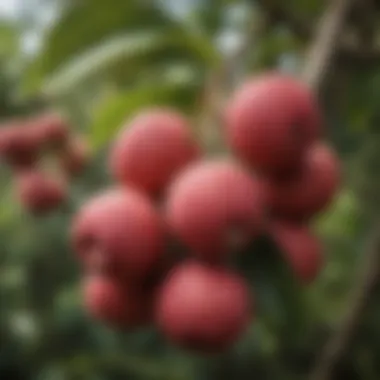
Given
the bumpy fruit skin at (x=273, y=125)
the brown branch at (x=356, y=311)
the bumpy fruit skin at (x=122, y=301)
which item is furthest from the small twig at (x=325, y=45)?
the brown branch at (x=356, y=311)

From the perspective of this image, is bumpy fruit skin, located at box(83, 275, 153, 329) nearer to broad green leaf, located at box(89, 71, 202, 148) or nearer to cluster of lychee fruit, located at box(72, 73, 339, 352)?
cluster of lychee fruit, located at box(72, 73, 339, 352)

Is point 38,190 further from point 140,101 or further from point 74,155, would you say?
point 140,101

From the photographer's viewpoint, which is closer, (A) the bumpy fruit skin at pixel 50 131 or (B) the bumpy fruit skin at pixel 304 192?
(B) the bumpy fruit skin at pixel 304 192

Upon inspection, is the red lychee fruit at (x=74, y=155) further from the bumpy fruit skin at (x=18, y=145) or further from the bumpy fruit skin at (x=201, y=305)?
the bumpy fruit skin at (x=201, y=305)

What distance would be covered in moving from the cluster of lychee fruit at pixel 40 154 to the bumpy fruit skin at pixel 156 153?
0.18 metres

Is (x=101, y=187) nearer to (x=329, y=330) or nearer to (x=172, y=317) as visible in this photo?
(x=329, y=330)

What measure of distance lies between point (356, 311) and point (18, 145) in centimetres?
23

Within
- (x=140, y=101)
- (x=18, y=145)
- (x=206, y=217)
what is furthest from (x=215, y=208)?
(x=18, y=145)

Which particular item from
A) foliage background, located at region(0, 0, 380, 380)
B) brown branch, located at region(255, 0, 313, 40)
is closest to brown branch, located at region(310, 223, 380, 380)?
foliage background, located at region(0, 0, 380, 380)

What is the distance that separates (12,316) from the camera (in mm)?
945

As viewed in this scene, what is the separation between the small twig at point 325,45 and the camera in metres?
0.44

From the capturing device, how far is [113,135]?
56 cm

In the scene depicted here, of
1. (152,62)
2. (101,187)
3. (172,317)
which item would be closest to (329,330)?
(101,187)

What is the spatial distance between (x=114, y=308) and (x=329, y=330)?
466 mm
